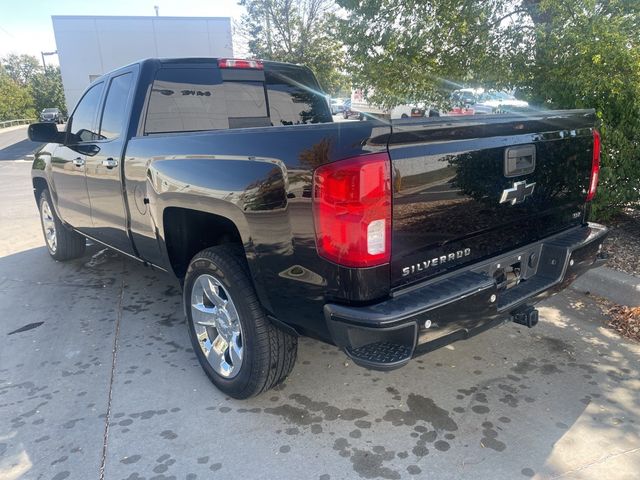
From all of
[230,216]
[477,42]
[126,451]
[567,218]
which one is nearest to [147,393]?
[126,451]

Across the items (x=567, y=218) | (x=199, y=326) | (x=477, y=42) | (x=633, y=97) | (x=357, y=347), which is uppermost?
(x=477, y=42)

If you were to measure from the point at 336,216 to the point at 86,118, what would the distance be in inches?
131

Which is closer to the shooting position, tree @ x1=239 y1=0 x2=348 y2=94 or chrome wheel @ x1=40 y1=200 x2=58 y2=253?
chrome wheel @ x1=40 y1=200 x2=58 y2=253

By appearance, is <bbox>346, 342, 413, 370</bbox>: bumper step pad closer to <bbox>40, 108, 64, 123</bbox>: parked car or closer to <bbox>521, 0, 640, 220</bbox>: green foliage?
<bbox>521, 0, 640, 220</bbox>: green foliage

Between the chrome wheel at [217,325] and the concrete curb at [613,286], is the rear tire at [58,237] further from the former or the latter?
the concrete curb at [613,286]

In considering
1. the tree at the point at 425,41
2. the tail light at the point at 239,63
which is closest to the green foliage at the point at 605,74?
the tree at the point at 425,41

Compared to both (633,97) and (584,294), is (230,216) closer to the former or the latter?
(584,294)

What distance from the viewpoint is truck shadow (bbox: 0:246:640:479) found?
2.45 meters

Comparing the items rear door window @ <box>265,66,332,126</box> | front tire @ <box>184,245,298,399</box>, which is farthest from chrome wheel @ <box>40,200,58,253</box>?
front tire @ <box>184,245,298,399</box>

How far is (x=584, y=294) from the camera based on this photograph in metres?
4.35

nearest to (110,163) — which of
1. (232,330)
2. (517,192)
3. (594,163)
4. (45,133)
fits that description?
(45,133)

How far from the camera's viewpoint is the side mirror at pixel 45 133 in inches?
179

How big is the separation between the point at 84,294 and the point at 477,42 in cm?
498

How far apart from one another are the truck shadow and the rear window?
1.63m
